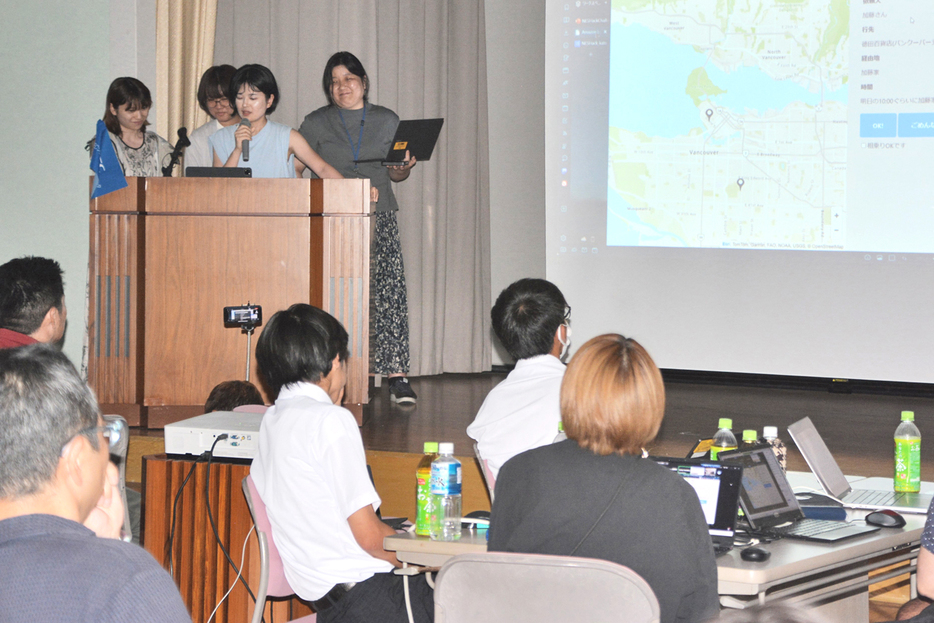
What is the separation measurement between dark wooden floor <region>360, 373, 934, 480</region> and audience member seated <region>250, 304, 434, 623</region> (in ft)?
4.10

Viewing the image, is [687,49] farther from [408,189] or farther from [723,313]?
[408,189]

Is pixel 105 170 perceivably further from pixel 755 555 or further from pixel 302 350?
pixel 755 555

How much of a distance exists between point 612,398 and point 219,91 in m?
3.43

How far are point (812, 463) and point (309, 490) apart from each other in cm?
133

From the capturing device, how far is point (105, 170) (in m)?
3.75

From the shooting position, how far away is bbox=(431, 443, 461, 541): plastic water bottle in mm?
2166

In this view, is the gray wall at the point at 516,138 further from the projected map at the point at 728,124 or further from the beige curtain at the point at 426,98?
the projected map at the point at 728,124

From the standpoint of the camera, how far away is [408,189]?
586 centimetres

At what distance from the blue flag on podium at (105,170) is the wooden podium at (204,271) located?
0.13 ft

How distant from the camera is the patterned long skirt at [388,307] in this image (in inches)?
187

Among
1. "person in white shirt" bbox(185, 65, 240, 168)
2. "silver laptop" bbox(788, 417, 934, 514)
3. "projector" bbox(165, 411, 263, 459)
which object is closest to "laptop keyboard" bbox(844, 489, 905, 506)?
"silver laptop" bbox(788, 417, 934, 514)

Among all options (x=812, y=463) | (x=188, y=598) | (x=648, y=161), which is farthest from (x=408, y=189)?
(x=812, y=463)

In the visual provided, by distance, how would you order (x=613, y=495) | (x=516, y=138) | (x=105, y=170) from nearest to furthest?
(x=613, y=495), (x=105, y=170), (x=516, y=138)

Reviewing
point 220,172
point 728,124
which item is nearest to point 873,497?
point 728,124
